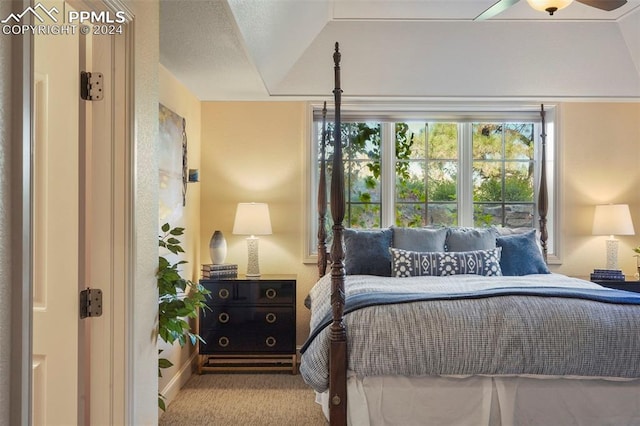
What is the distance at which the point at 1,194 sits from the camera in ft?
2.87

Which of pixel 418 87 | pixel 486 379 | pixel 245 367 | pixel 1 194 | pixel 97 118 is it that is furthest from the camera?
pixel 418 87

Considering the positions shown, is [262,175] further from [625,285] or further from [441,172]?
[625,285]

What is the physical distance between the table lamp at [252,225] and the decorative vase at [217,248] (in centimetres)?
14

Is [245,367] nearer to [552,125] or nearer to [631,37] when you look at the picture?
[552,125]

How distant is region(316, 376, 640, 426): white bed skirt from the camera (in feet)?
7.37

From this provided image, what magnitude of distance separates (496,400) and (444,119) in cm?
275

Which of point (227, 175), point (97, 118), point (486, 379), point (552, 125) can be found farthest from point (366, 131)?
point (97, 118)

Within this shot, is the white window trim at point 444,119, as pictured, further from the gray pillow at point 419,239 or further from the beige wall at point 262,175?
the gray pillow at point 419,239

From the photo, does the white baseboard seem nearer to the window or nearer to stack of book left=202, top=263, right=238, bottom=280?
stack of book left=202, top=263, right=238, bottom=280

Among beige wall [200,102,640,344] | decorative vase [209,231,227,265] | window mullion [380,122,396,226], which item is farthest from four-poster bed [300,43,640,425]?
window mullion [380,122,396,226]

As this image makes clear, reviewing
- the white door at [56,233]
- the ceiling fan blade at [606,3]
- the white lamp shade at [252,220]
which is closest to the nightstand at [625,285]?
the ceiling fan blade at [606,3]

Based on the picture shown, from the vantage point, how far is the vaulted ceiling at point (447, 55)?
12.1 feet

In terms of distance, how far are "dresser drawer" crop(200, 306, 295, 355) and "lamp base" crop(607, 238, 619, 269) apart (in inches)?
110

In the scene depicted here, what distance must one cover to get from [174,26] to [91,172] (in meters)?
1.35
